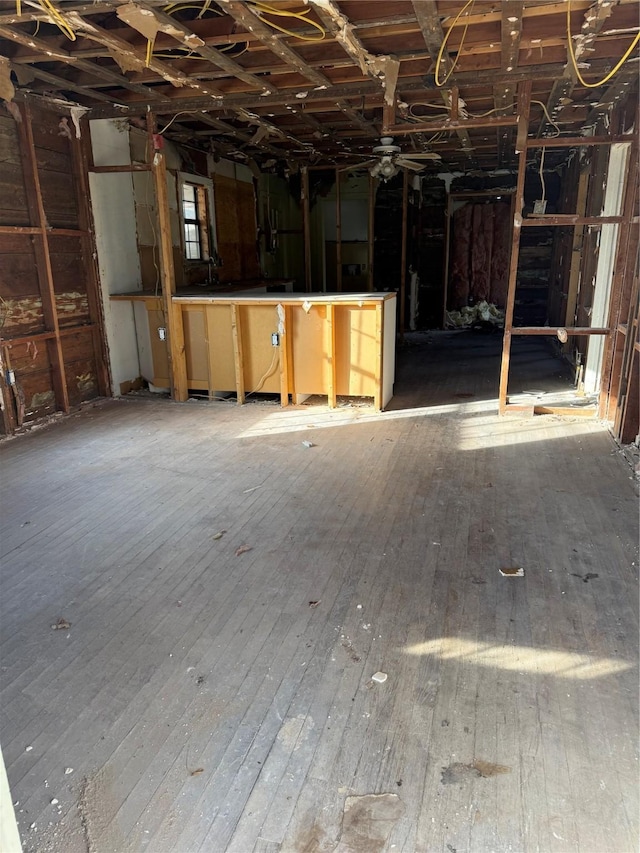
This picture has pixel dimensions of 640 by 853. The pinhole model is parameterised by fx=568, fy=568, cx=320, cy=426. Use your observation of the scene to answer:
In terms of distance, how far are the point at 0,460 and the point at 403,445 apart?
3.28 metres

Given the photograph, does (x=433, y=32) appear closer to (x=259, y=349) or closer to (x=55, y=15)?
(x=55, y=15)

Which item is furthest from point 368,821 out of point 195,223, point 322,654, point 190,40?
point 195,223

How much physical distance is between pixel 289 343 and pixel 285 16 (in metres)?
2.90

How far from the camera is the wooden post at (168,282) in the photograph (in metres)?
5.83

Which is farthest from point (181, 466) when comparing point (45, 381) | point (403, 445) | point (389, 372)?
point (389, 372)

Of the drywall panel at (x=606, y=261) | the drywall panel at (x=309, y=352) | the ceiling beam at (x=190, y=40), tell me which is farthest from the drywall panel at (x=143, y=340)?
the drywall panel at (x=606, y=261)

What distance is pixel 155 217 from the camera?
22.4 feet

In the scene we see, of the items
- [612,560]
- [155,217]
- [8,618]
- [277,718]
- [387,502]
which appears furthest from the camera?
[155,217]

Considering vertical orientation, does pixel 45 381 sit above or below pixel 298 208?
below

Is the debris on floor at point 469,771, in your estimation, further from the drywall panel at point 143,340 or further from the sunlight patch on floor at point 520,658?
the drywall panel at point 143,340

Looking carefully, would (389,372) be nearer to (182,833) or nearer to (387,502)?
(387,502)

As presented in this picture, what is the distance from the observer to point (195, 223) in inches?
314

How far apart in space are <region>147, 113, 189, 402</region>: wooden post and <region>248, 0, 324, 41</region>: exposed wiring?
2321 millimetres

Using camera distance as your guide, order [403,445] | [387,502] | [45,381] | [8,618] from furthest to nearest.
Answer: [45,381], [403,445], [387,502], [8,618]
